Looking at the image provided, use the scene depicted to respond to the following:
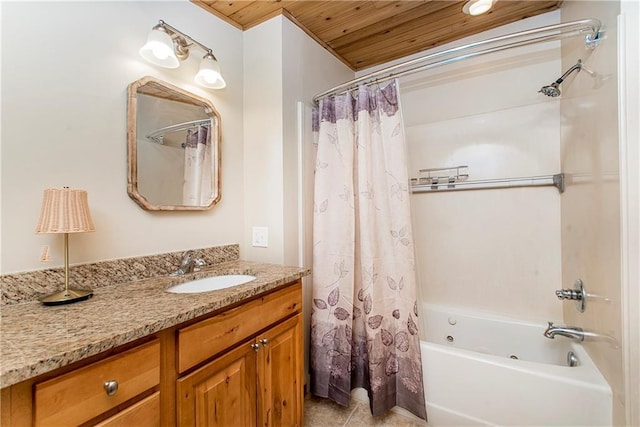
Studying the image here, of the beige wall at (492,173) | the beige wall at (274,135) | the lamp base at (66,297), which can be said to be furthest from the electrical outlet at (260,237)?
the beige wall at (492,173)

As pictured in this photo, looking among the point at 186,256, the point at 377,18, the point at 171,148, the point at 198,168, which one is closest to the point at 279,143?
the point at 198,168

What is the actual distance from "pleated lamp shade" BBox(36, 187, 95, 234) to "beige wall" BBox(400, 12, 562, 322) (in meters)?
2.13

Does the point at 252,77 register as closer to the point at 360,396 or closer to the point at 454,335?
the point at 360,396

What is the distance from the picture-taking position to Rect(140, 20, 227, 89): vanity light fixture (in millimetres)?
1242

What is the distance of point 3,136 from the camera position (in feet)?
3.03

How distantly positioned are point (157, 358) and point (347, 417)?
1.31 meters

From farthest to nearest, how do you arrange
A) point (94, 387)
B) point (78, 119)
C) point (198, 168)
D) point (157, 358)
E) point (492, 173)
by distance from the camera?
point (492, 173), point (198, 168), point (78, 119), point (157, 358), point (94, 387)

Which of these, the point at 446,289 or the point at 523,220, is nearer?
the point at 523,220

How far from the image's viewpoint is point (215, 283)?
4.49 ft

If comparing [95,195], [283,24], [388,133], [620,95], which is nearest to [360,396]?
[388,133]

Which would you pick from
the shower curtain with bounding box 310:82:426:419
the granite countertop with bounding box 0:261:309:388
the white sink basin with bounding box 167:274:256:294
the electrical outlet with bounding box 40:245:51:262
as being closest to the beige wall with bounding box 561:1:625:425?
the shower curtain with bounding box 310:82:426:419

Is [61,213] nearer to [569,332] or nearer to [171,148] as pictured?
A: [171,148]

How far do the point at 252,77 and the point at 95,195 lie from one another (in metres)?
1.18

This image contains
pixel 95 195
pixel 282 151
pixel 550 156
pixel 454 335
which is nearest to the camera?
pixel 95 195
